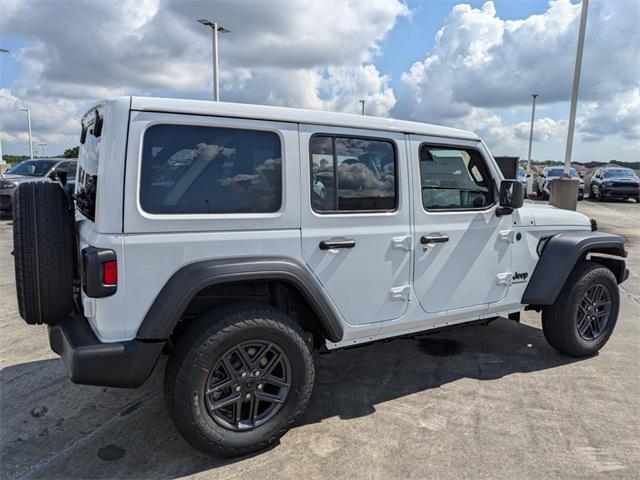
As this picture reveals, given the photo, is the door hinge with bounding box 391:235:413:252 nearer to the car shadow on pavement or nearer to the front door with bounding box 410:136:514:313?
the front door with bounding box 410:136:514:313

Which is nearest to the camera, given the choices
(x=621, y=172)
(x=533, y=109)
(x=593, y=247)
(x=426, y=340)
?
(x=593, y=247)

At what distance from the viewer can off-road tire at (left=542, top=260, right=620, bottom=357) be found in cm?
405

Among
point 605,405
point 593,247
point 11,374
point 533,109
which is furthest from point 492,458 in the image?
point 533,109

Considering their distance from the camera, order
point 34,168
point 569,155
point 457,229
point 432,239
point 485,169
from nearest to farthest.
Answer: point 432,239 < point 457,229 < point 485,169 < point 34,168 < point 569,155

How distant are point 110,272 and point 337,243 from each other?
1294 millimetres

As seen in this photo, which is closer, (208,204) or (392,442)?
(208,204)

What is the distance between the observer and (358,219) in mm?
3059

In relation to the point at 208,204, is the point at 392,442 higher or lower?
lower

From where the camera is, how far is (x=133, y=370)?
2475mm

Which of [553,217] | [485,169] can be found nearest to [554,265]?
[553,217]

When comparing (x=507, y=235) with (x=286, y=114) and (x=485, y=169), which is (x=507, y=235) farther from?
(x=286, y=114)

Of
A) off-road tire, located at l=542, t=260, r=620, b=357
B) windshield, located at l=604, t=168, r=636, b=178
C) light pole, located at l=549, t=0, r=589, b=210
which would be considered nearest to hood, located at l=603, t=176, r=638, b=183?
windshield, located at l=604, t=168, r=636, b=178

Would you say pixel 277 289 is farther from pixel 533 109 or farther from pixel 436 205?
pixel 533 109

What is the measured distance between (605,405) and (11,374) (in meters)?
4.51
